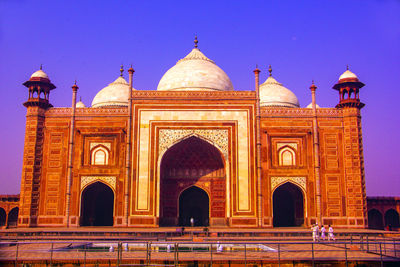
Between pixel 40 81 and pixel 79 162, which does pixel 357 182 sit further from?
pixel 40 81

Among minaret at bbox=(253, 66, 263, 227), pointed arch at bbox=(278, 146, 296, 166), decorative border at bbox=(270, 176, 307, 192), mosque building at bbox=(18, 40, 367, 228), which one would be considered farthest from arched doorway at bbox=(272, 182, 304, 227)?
minaret at bbox=(253, 66, 263, 227)

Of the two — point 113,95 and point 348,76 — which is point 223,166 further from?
A: point 113,95

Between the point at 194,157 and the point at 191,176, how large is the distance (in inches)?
33.1

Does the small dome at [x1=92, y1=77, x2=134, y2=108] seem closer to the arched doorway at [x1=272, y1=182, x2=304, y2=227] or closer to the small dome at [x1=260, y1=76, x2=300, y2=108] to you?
the small dome at [x1=260, y1=76, x2=300, y2=108]

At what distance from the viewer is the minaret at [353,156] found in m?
17.0

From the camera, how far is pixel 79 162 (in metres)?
17.5

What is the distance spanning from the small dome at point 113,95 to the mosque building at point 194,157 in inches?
145

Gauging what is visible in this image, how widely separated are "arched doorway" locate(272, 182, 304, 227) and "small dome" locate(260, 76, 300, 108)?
4.90 metres

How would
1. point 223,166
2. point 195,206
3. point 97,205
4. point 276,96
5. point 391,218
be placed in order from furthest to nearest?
point 391,218 < point 276,96 < point 97,205 < point 195,206 < point 223,166

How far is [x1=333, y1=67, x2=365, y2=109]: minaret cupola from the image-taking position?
1781 cm

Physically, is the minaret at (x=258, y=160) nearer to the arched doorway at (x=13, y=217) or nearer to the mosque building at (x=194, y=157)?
the mosque building at (x=194, y=157)

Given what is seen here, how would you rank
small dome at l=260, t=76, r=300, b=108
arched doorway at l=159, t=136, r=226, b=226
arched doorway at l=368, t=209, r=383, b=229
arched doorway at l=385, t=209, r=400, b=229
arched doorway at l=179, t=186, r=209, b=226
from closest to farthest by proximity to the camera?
1. arched doorway at l=159, t=136, r=226, b=226
2. arched doorway at l=179, t=186, r=209, b=226
3. small dome at l=260, t=76, r=300, b=108
4. arched doorway at l=368, t=209, r=383, b=229
5. arched doorway at l=385, t=209, r=400, b=229

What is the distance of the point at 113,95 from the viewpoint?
Result: 21969 millimetres

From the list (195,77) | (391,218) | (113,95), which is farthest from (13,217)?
(391,218)
